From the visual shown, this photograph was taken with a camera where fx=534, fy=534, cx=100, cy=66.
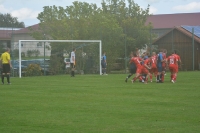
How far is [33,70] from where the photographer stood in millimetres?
38844

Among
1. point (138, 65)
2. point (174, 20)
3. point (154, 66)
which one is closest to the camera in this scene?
point (138, 65)

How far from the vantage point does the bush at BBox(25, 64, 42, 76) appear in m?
38.4

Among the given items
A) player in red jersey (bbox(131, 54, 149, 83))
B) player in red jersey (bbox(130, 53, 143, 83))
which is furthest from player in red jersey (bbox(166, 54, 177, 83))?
player in red jersey (bbox(130, 53, 143, 83))

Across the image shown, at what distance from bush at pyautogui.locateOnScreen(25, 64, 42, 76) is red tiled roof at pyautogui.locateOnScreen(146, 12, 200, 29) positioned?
42950 mm

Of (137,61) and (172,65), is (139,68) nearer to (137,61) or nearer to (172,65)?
(137,61)

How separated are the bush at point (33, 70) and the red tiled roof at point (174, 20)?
4295 cm

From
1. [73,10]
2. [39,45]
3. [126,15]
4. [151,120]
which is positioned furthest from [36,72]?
[151,120]

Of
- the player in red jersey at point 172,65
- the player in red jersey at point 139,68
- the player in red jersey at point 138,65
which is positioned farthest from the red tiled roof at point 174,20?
the player in red jersey at point 139,68

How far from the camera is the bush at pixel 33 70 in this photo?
38438 millimetres

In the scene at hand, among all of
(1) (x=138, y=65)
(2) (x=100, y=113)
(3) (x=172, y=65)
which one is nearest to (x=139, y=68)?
(1) (x=138, y=65)

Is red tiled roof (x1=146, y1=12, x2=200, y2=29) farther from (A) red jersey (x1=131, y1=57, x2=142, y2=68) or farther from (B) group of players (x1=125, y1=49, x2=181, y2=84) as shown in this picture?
(A) red jersey (x1=131, y1=57, x2=142, y2=68)

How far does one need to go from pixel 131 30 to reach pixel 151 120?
34905mm

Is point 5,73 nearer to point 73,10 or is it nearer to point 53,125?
point 53,125

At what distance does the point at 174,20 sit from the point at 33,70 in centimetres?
4794
